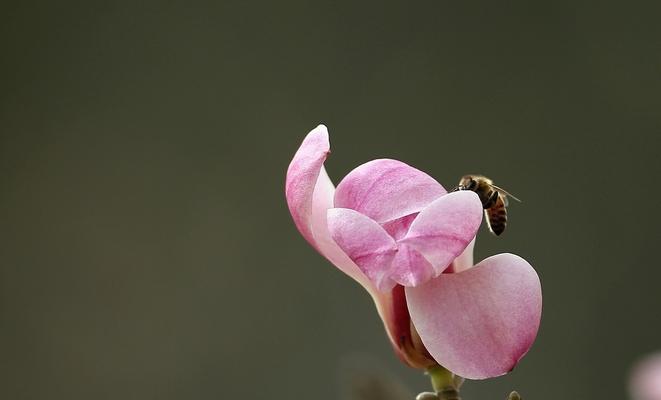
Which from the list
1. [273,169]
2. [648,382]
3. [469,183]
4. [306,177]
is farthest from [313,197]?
[273,169]

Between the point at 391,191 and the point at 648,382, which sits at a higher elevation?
the point at 391,191

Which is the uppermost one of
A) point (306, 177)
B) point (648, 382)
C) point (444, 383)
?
point (306, 177)

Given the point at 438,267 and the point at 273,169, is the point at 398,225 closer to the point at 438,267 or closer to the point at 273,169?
the point at 438,267

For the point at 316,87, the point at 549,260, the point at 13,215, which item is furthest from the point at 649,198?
the point at 13,215

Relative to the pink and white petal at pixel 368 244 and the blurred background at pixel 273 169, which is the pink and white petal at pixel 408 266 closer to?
the pink and white petal at pixel 368 244

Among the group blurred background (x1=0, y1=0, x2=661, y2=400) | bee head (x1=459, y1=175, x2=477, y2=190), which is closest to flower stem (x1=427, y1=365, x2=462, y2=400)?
bee head (x1=459, y1=175, x2=477, y2=190)

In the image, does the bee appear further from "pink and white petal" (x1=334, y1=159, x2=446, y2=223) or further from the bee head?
"pink and white petal" (x1=334, y1=159, x2=446, y2=223)

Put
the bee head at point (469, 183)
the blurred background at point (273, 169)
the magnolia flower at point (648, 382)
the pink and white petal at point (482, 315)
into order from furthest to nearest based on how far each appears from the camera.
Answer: the blurred background at point (273, 169)
the magnolia flower at point (648, 382)
the bee head at point (469, 183)
the pink and white petal at point (482, 315)

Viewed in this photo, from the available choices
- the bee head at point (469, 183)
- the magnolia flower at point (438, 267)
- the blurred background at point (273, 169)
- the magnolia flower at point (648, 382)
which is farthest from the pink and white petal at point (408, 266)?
the blurred background at point (273, 169)
